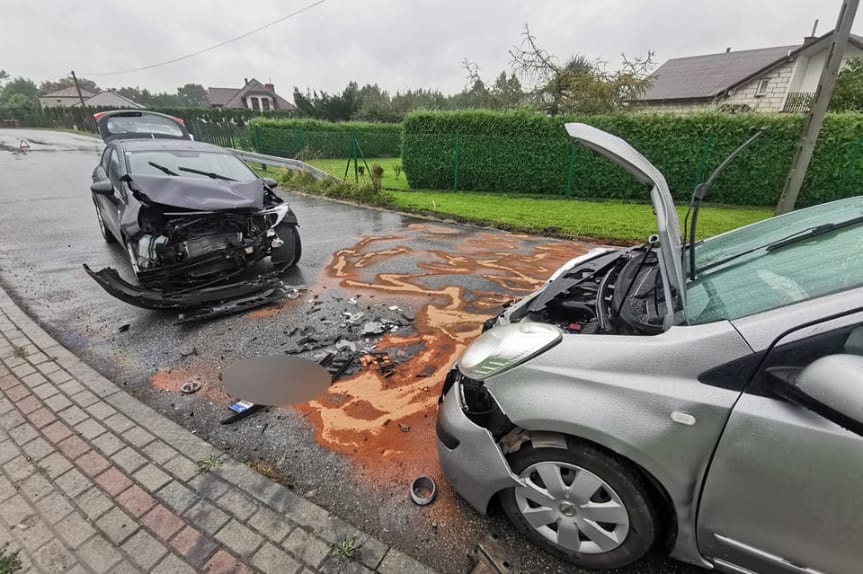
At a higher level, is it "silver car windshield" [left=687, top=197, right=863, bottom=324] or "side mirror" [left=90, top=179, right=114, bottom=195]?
"side mirror" [left=90, top=179, right=114, bottom=195]

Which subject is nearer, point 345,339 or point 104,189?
point 345,339

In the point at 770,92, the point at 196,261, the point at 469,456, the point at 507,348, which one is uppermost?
the point at 770,92

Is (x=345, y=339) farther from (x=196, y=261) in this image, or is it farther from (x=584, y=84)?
(x=584, y=84)

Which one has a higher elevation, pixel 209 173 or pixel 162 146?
pixel 162 146

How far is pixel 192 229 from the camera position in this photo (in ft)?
13.5

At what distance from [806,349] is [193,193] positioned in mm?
4955

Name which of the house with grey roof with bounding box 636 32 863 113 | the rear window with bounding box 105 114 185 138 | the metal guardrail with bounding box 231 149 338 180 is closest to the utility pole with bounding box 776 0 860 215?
the metal guardrail with bounding box 231 149 338 180

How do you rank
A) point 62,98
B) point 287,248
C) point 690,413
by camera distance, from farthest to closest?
point 62,98
point 287,248
point 690,413

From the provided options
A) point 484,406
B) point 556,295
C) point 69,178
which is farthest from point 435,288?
point 69,178

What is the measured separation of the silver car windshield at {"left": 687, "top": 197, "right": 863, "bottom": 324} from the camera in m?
1.45

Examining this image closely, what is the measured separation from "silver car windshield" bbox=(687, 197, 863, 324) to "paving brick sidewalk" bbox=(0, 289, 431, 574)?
5.89 ft

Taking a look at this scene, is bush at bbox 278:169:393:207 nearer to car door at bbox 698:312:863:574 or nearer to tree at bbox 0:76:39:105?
car door at bbox 698:312:863:574

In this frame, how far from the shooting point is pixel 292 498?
2.07 m

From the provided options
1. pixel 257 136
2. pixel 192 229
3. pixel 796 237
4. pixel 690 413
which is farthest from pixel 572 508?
pixel 257 136
